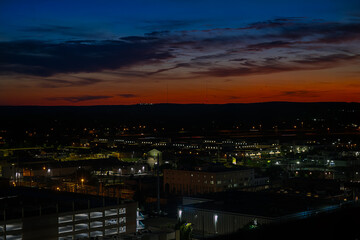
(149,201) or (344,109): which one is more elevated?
(344,109)

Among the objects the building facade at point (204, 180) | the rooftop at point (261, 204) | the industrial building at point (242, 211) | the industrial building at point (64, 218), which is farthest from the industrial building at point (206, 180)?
the industrial building at point (64, 218)

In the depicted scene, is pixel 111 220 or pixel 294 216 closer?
pixel 111 220

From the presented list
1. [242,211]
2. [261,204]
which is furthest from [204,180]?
[242,211]

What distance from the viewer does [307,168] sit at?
20.5 metres

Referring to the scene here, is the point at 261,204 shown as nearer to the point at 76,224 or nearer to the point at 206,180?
the point at 76,224

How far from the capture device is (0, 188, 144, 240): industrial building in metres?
6.20

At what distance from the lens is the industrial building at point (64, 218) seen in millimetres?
6199

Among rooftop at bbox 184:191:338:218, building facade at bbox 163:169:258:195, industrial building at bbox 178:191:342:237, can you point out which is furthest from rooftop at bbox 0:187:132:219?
building facade at bbox 163:169:258:195

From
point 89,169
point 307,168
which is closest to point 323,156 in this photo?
point 307,168

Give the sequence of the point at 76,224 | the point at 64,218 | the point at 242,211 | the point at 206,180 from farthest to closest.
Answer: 1. the point at 206,180
2. the point at 242,211
3. the point at 76,224
4. the point at 64,218

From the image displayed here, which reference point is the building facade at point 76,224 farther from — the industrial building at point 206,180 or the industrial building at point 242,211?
the industrial building at point 206,180

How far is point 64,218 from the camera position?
21.6 feet

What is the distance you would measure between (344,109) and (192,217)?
6145 centimetres

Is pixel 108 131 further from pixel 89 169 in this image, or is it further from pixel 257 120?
pixel 89 169
